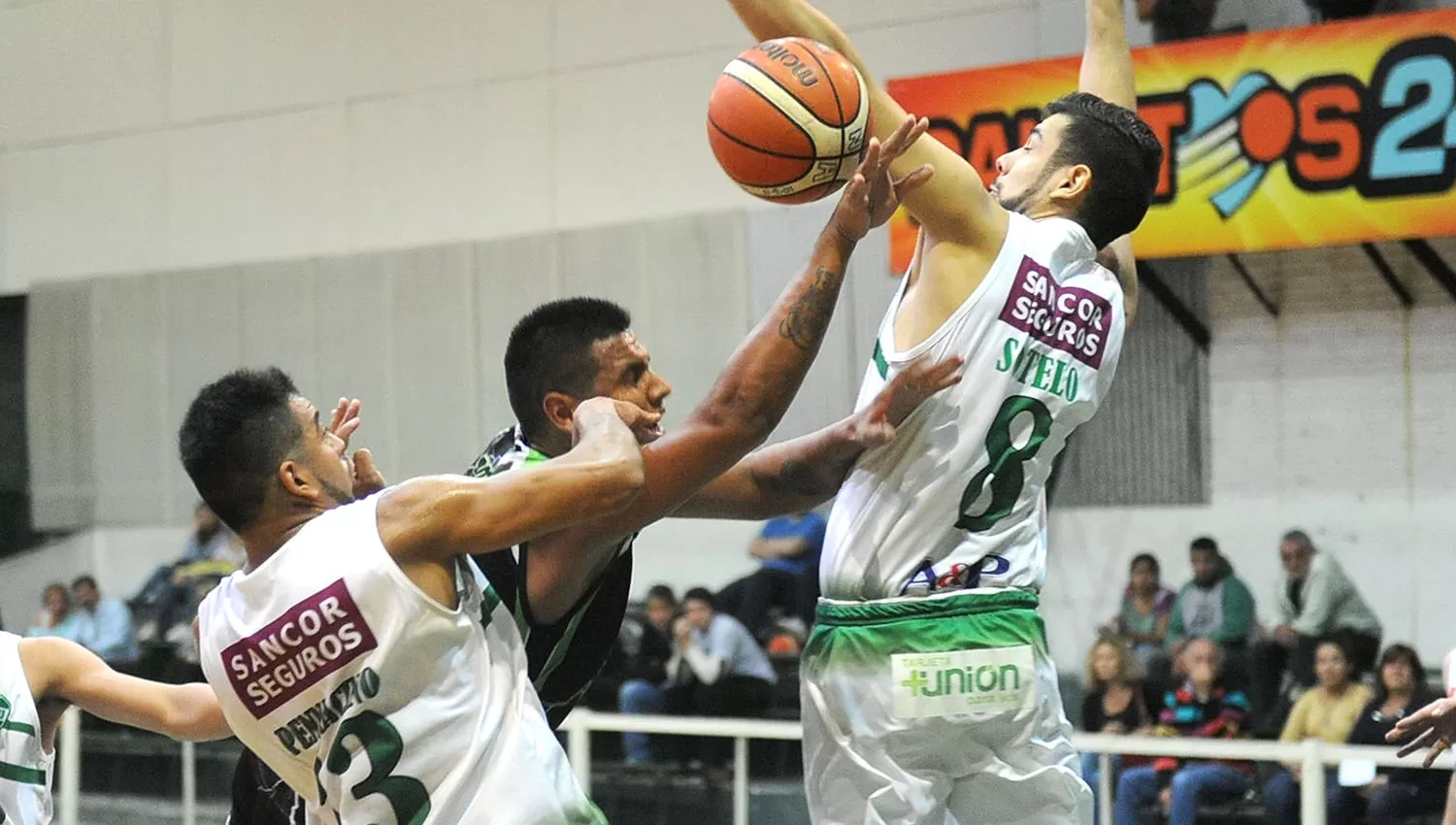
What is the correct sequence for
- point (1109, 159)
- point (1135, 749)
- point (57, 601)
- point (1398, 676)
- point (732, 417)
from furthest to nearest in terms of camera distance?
point (57, 601), point (1398, 676), point (1135, 749), point (1109, 159), point (732, 417)

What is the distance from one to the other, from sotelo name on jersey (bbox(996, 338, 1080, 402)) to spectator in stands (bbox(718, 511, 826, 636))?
20.2 feet

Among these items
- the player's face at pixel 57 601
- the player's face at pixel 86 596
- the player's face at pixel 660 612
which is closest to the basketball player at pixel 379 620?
the player's face at pixel 660 612

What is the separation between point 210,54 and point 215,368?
2459 mm

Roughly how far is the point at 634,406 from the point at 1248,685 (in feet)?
19.9

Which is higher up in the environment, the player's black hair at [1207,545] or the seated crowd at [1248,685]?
the player's black hair at [1207,545]

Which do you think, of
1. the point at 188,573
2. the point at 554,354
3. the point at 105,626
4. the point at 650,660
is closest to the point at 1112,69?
the point at 554,354

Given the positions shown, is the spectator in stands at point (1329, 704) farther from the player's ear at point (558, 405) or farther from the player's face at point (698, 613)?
the player's ear at point (558, 405)

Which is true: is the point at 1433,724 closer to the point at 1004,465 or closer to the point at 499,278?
the point at 1004,465

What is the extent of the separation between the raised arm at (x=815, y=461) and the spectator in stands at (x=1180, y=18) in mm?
6092

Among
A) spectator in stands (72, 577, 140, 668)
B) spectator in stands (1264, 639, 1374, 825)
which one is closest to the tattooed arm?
spectator in stands (1264, 639, 1374, 825)

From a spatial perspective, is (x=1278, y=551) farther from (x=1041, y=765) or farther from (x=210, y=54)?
(x=210, y=54)

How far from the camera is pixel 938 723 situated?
3.46 metres

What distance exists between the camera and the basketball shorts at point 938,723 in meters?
3.46

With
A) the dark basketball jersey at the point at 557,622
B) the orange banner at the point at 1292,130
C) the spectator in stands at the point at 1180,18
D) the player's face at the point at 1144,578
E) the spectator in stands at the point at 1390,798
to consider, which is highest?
the spectator in stands at the point at 1180,18
